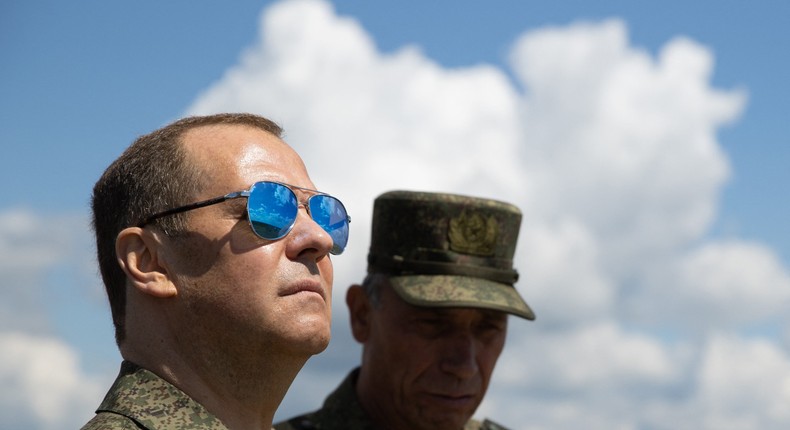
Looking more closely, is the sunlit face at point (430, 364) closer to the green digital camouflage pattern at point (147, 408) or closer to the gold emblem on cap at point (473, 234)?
the gold emblem on cap at point (473, 234)

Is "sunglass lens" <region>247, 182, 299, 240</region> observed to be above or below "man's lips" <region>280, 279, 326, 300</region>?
above

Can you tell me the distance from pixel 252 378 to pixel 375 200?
3882 mm

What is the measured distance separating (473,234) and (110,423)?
4017 mm

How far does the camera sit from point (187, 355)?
12.6 feet

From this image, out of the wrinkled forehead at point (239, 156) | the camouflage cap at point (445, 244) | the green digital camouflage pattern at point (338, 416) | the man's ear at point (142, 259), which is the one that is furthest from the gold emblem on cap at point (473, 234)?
the man's ear at point (142, 259)

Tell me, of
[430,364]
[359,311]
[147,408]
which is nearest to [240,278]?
[147,408]

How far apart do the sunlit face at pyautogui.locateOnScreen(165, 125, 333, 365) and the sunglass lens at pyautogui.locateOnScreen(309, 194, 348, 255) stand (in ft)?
0.42

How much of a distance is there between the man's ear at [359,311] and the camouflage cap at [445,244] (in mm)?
176

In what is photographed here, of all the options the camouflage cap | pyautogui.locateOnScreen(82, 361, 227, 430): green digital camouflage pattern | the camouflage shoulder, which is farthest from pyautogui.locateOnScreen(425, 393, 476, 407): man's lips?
the camouflage shoulder

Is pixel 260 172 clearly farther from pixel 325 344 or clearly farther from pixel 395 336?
pixel 395 336

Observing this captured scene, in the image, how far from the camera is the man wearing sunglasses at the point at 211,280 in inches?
148

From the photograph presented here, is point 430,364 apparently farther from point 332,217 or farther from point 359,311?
point 332,217

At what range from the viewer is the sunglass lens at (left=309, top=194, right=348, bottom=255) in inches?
162

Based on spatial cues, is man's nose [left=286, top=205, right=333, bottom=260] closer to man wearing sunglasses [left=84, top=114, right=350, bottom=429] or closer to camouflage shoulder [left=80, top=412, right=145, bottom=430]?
man wearing sunglasses [left=84, top=114, right=350, bottom=429]
